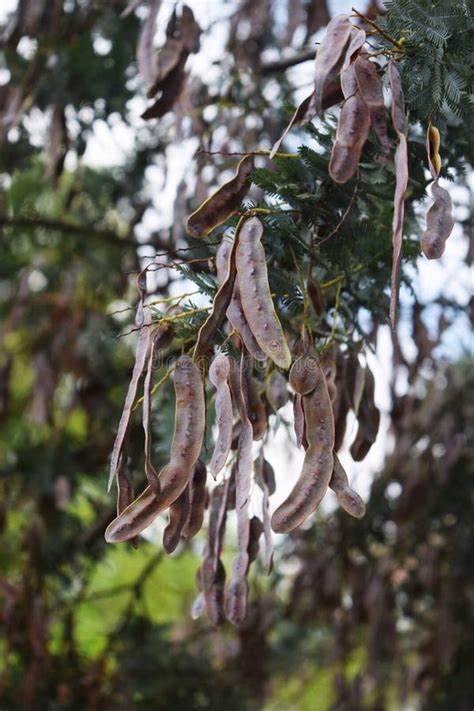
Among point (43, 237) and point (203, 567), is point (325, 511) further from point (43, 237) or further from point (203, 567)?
point (203, 567)

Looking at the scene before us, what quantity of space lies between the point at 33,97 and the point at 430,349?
137 centimetres

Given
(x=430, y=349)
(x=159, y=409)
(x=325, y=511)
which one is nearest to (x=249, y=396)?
(x=159, y=409)

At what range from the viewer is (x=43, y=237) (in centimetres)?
399

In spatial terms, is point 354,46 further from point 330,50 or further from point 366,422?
point 366,422

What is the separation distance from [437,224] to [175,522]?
0.47 meters

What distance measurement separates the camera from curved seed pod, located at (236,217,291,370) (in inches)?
41.6

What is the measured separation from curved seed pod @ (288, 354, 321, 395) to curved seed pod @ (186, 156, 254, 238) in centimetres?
22

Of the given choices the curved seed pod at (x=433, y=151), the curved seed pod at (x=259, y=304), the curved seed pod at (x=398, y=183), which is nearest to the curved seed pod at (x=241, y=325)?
the curved seed pod at (x=259, y=304)

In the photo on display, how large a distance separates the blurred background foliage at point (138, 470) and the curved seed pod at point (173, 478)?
1.34m

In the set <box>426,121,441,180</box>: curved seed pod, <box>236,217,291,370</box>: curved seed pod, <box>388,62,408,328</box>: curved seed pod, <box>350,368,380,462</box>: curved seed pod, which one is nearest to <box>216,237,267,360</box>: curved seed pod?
<box>236,217,291,370</box>: curved seed pod

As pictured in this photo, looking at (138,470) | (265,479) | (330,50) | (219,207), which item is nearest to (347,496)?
(265,479)

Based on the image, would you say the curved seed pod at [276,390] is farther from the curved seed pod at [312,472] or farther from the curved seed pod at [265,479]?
the curved seed pod at [312,472]

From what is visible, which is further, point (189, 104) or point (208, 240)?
point (189, 104)

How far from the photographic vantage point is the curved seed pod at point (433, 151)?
112cm
